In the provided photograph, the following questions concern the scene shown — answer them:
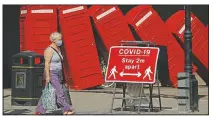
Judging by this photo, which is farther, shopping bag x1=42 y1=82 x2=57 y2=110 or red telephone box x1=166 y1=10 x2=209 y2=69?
red telephone box x1=166 y1=10 x2=209 y2=69

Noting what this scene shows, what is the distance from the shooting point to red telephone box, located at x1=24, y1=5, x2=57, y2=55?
51.7ft

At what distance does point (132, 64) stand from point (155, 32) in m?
6.30

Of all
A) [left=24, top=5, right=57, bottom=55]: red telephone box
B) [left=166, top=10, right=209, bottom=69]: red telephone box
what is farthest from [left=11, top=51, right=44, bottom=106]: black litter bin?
[left=166, top=10, right=209, bottom=69]: red telephone box

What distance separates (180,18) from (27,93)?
7355 mm

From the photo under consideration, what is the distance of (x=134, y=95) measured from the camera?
36.9 feet

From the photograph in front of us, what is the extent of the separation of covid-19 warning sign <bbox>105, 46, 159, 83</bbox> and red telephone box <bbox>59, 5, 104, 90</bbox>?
16.6ft

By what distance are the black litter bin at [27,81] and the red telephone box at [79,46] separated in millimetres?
3824

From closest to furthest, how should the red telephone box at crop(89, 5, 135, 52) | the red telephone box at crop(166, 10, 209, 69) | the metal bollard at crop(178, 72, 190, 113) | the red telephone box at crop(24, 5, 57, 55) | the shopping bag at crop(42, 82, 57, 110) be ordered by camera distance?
the shopping bag at crop(42, 82, 57, 110), the metal bollard at crop(178, 72, 190, 113), the red telephone box at crop(24, 5, 57, 55), the red telephone box at crop(89, 5, 135, 52), the red telephone box at crop(166, 10, 209, 69)

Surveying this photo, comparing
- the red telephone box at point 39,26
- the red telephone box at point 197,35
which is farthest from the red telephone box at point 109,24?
the red telephone box at point 197,35

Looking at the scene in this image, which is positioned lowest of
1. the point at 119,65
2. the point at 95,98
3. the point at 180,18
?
the point at 95,98

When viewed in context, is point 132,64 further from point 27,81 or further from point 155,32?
point 155,32

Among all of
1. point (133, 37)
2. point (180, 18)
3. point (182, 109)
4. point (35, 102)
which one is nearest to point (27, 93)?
point (35, 102)

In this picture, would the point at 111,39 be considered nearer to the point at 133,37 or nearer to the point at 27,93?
the point at 133,37

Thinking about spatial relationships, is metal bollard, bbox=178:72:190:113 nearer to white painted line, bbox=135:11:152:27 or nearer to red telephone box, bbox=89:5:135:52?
red telephone box, bbox=89:5:135:52
